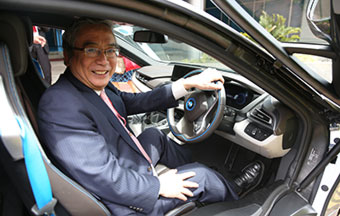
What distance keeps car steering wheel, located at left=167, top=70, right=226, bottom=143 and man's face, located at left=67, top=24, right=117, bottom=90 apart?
0.67 m

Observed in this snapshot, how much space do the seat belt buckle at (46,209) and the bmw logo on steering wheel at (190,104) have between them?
1.05 meters

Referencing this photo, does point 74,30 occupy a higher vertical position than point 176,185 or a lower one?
higher

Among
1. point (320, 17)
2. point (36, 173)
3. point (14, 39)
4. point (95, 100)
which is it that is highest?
point (320, 17)

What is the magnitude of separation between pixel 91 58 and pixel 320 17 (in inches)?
41.1

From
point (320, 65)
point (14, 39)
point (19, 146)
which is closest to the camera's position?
point (19, 146)

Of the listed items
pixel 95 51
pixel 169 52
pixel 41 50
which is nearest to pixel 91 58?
pixel 95 51

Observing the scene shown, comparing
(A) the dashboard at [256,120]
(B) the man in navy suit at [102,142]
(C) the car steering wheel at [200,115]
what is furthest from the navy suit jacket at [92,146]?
(A) the dashboard at [256,120]

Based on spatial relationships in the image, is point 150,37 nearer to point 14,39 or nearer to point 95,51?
point 95,51

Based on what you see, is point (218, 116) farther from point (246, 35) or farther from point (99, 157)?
point (99, 157)

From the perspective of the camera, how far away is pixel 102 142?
1052mm

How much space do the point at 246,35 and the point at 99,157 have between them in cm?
81

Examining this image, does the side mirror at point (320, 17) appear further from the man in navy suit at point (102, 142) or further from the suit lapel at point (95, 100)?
the suit lapel at point (95, 100)

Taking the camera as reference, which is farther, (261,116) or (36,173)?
(261,116)

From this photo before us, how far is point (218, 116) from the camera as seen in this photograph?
1.45 m
